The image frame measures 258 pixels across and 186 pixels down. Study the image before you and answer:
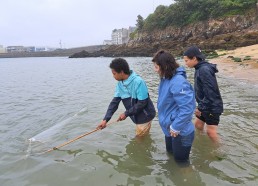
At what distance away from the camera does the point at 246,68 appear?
60.7ft

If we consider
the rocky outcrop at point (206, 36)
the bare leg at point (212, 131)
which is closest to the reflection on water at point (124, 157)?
the bare leg at point (212, 131)

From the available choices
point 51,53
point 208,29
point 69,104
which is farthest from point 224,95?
point 51,53

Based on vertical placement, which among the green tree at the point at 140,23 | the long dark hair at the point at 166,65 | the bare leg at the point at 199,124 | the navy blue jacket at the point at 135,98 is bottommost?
the bare leg at the point at 199,124

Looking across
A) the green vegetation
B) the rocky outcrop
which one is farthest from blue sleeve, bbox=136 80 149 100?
the green vegetation

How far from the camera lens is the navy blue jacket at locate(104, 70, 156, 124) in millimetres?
5277

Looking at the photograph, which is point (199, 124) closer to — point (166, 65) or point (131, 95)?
point (131, 95)

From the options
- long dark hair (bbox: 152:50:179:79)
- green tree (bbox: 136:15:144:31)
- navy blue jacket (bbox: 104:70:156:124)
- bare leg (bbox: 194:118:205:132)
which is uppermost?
green tree (bbox: 136:15:144:31)

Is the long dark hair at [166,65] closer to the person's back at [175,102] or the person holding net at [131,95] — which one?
the person's back at [175,102]

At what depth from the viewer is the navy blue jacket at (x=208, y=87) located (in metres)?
5.06

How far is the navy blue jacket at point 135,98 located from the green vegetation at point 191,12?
191ft

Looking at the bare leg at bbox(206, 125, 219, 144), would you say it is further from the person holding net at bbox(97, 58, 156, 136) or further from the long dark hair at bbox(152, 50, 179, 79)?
the long dark hair at bbox(152, 50, 179, 79)

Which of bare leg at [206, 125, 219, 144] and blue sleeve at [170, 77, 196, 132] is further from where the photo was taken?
bare leg at [206, 125, 219, 144]

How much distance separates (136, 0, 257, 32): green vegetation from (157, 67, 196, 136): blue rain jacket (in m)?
59.1

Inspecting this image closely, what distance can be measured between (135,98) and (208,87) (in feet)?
4.24
